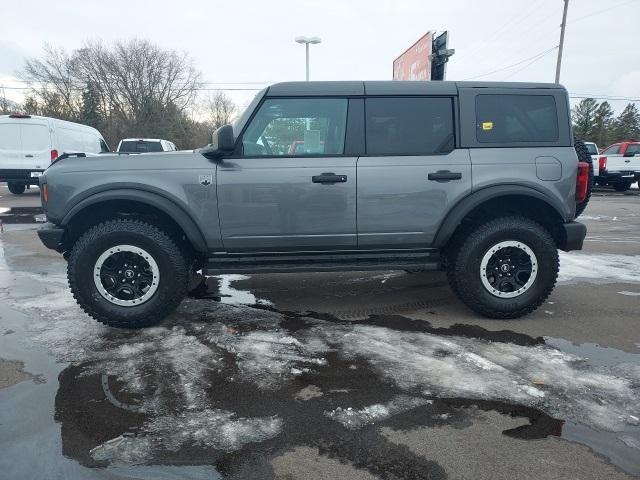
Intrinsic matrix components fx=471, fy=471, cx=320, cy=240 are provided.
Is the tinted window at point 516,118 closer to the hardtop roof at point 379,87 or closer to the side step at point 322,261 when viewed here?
the hardtop roof at point 379,87

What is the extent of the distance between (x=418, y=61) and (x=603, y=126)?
33969 mm

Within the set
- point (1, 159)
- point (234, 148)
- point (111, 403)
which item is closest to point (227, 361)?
point (111, 403)

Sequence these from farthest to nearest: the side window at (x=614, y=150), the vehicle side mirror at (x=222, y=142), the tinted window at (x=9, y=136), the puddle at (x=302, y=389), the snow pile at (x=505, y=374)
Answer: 1. the side window at (x=614, y=150)
2. the tinted window at (x=9, y=136)
3. the vehicle side mirror at (x=222, y=142)
4. the snow pile at (x=505, y=374)
5. the puddle at (x=302, y=389)

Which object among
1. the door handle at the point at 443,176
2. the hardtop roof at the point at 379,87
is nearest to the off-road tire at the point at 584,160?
the hardtop roof at the point at 379,87

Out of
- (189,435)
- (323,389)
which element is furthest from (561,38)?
(189,435)

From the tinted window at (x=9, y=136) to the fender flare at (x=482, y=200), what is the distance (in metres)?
14.2

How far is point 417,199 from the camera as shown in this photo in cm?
414

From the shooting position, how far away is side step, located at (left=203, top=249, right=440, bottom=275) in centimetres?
416

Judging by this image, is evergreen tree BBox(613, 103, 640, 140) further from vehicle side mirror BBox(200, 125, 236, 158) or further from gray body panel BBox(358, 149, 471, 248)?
vehicle side mirror BBox(200, 125, 236, 158)

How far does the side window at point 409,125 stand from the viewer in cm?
418

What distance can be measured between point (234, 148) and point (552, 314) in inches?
131

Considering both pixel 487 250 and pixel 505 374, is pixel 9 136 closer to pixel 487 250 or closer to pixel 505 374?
pixel 487 250

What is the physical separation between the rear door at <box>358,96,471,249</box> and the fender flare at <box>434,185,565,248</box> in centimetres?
6

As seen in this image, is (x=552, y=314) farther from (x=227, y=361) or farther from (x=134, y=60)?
(x=134, y=60)
